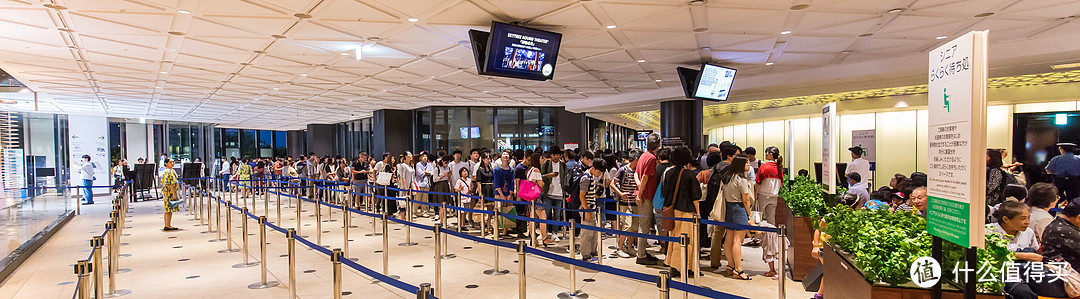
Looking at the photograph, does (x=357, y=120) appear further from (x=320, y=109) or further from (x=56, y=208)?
(x=56, y=208)

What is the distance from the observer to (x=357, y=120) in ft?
90.1

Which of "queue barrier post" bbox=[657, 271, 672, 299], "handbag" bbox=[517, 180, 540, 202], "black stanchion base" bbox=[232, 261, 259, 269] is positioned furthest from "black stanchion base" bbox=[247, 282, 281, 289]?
"queue barrier post" bbox=[657, 271, 672, 299]

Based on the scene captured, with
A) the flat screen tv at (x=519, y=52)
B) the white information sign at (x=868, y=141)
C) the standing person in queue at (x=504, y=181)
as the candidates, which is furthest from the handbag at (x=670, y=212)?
the white information sign at (x=868, y=141)

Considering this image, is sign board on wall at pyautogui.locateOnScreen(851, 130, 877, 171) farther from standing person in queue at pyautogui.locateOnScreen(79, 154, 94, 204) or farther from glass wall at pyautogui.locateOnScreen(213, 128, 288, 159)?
glass wall at pyautogui.locateOnScreen(213, 128, 288, 159)

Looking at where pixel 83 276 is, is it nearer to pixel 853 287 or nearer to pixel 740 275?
pixel 853 287

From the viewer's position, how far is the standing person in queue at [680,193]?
586cm

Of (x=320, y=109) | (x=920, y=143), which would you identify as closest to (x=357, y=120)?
(x=320, y=109)

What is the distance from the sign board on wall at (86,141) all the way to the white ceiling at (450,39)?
5480mm

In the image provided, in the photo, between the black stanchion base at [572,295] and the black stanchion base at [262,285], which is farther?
the black stanchion base at [262,285]

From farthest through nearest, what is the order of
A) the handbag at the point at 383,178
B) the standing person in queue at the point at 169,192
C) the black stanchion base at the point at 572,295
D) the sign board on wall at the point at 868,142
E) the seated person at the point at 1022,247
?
the sign board on wall at the point at 868,142 → the handbag at the point at 383,178 → the standing person in queue at the point at 169,192 → the black stanchion base at the point at 572,295 → the seated person at the point at 1022,247

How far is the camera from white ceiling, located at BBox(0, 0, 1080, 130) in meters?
6.23

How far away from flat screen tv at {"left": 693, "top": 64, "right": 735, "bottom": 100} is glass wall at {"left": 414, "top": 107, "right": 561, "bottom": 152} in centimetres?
1175

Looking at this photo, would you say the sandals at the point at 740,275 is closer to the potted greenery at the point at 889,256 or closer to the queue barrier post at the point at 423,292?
the potted greenery at the point at 889,256

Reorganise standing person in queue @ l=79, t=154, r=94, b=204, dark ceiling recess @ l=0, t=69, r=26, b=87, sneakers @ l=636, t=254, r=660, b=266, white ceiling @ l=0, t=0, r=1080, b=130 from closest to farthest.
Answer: white ceiling @ l=0, t=0, r=1080, b=130, sneakers @ l=636, t=254, r=660, b=266, dark ceiling recess @ l=0, t=69, r=26, b=87, standing person in queue @ l=79, t=154, r=94, b=204
